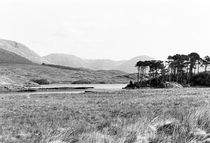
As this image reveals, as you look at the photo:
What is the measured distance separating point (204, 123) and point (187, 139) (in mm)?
1726

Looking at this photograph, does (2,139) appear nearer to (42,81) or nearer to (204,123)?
(204,123)

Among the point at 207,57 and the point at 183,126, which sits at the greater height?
the point at 207,57

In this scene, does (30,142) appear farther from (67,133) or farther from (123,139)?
(123,139)

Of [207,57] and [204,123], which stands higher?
[207,57]

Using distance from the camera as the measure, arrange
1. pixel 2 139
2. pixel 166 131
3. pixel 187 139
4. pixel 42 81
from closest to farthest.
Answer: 1. pixel 2 139
2. pixel 187 139
3. pixel 166 131
4. pixel 42 81

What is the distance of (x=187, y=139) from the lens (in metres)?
6.92

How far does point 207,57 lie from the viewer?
121125 millimetres

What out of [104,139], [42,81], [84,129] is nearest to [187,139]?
[104,139]

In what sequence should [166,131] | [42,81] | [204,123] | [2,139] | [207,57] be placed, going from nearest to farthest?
[2,139], [166,131], [204,123], [207,57], [42,81]

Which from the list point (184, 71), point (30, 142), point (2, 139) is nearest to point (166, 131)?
point (30, 142)

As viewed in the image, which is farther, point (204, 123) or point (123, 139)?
point (204, 123)

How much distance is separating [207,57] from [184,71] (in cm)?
1195

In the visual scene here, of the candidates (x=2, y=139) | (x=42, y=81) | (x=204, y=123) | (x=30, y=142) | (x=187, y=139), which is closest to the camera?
(x=30, y=142)

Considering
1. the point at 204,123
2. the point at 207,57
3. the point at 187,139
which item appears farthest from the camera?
the point at 207,57
